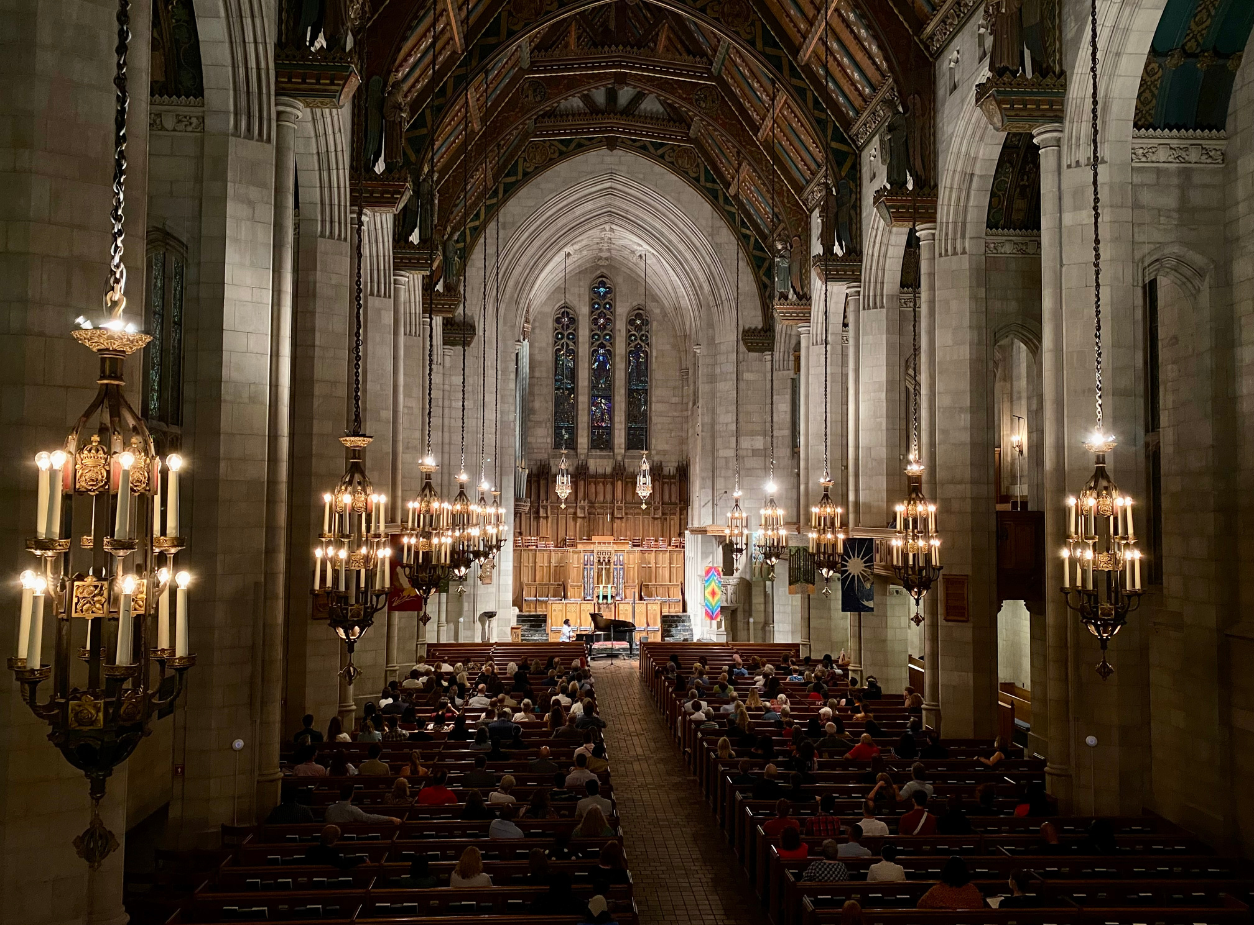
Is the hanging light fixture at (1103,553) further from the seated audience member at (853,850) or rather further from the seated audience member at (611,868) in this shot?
the seated audience member at (611,868)

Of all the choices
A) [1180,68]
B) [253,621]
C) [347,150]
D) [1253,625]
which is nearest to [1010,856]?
[1253,625]

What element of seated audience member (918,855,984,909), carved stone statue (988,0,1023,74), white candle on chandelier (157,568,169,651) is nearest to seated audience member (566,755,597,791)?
seated audience member (918,855,984,909)

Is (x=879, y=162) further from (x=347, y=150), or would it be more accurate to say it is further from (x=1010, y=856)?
(x=1010, y=856)

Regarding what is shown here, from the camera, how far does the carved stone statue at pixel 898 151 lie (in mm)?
16938

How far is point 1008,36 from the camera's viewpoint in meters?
12.2

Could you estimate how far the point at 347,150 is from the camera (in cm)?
1497

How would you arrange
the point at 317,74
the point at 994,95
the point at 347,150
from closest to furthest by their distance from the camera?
1. the point at 317,74
2. the point at 994,95
3. the point at 347,150

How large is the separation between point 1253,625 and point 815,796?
5.06 metres

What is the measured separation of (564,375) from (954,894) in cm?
3408

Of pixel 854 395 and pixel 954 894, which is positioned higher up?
pixel 854 395

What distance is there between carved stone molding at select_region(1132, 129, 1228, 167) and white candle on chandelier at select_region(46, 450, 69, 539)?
12.3 metres

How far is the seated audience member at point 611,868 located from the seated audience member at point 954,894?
2.32 metres

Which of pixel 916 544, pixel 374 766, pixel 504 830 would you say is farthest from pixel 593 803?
pixel 916 544

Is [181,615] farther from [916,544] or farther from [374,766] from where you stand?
[916,544]
